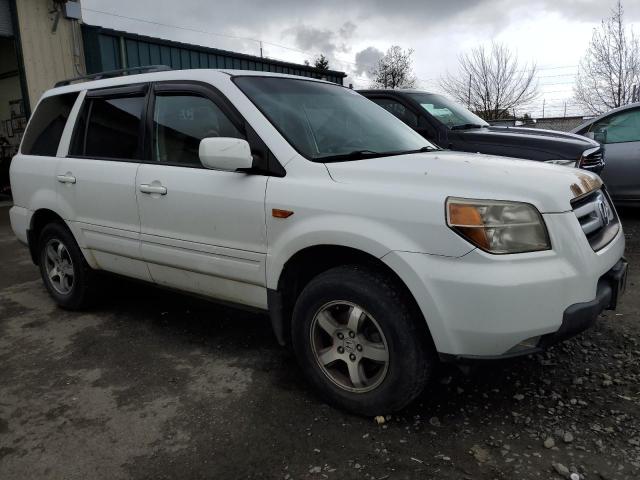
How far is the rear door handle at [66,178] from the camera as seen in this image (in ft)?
12.9

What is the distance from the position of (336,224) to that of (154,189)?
4.59 feet

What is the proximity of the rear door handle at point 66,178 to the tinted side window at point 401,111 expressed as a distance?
3.73 meters

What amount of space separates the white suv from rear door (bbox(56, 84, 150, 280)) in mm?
14

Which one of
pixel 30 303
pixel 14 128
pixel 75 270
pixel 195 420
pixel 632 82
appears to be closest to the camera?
pixel 195 420

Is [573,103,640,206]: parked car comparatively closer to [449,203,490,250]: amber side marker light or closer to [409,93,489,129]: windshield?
[409,93,489,129]: windshield

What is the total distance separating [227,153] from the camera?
9.02 ft

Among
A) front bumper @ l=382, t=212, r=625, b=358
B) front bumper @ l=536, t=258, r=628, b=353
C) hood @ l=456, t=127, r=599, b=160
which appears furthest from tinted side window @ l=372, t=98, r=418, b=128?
front bumper @ l=382, t=212, r=625, b=358

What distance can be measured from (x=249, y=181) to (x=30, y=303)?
2.97 metres

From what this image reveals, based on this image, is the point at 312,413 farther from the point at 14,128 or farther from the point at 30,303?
the point at 14,128

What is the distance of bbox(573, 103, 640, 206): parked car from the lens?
6887 mm

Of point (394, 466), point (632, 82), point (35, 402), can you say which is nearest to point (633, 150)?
point (394, 466)

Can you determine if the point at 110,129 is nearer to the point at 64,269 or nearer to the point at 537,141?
the point at 64,269

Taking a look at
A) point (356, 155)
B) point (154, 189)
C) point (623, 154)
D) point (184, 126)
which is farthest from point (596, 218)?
point (623, 154)

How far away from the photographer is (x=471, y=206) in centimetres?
228
